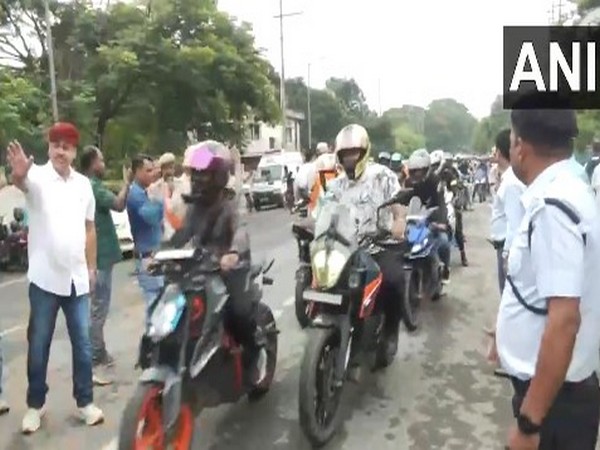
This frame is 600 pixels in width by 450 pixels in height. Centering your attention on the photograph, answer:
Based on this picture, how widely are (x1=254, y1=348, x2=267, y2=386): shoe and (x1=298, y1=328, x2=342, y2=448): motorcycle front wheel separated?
0.44 meters

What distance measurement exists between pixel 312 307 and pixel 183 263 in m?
1.17

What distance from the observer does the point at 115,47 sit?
2558 cm

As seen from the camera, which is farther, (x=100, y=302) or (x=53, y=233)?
(x=100, y=302)

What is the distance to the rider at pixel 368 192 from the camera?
16.8 ft

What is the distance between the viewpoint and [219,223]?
4270 mm

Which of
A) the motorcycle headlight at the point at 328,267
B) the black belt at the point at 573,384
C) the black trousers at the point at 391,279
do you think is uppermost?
the motorcycle headlight at the point at 328,267

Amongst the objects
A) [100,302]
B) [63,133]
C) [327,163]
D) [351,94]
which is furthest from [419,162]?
[351,94]

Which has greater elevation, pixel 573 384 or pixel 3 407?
pixel 573 384

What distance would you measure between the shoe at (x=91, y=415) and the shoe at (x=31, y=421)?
252 mm

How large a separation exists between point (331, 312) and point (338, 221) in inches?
20.6

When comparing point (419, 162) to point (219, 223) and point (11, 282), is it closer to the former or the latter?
point (219, 223)

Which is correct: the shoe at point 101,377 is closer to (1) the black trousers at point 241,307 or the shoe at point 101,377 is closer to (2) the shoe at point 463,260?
(1) the black trousers at point 241,307

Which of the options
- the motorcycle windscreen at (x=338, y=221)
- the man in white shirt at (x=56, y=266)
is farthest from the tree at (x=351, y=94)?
the man in white shirt at (x=56, y=266)

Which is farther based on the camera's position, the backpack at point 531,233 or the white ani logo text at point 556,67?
the white ani logo text at point 556,67
